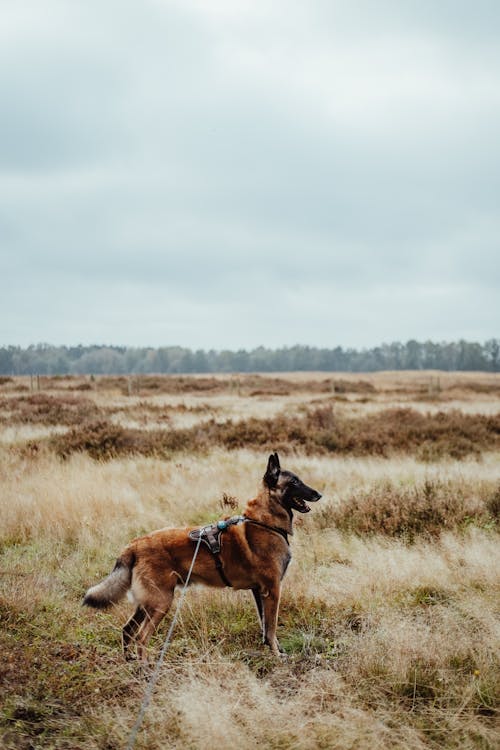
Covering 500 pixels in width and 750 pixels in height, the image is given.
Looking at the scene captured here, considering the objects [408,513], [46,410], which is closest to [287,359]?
[46,410]

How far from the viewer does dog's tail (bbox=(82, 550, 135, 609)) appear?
3.71 meters

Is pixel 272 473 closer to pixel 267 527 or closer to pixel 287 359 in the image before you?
pixel 267 527

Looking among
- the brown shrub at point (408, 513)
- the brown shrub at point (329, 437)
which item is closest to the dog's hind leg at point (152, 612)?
the brown shrub at point (408, 513)

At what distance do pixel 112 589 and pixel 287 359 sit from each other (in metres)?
143

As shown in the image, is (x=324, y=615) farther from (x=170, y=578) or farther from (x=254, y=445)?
(x=254, y=445)

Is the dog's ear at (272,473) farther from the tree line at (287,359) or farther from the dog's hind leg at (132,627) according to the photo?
the tree line at (287,359)

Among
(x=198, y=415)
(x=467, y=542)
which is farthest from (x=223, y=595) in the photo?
(x=198, y=415)

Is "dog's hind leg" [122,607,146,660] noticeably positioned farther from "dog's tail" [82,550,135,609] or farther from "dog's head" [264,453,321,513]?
"dog's head" [264,453,321,513]

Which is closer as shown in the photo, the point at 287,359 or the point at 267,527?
the point at 267,527

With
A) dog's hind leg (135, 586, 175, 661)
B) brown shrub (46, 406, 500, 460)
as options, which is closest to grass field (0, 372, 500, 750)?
dog's hind leg (135, 586, 175, 661)

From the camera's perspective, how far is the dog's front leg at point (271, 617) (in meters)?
4.04

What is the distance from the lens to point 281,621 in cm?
457

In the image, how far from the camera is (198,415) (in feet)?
68.5

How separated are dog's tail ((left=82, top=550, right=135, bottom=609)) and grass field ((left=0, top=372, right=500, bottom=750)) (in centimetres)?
36
